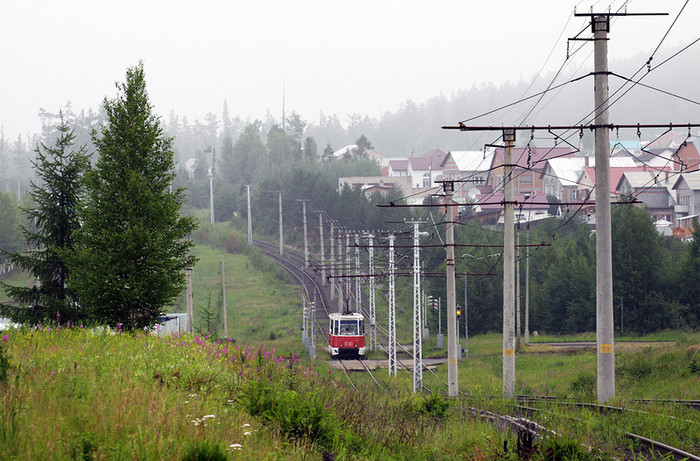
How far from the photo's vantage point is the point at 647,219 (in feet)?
189

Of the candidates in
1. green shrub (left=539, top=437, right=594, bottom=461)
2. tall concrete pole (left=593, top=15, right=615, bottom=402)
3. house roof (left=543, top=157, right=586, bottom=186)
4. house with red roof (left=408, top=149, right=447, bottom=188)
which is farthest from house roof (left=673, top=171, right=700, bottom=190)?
green shrub (left=539, top=437, right=594, bottom=461)

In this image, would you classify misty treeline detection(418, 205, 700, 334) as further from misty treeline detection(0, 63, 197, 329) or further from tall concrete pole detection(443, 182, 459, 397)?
misty treeline detection(0, 63, 197, 329)

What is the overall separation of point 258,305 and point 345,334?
23907 millimetres

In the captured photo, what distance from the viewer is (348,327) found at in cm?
4850

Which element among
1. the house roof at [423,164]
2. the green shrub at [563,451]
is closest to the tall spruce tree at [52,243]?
the green shrub at [563,451]

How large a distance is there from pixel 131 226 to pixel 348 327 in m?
26.8

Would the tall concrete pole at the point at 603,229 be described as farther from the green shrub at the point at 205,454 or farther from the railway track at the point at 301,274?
the railway track at the point at 301,274

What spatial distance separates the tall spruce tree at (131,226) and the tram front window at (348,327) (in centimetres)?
2464

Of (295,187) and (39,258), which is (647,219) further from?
(295,187)

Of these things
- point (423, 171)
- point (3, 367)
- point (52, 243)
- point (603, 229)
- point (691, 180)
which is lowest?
point (3, 367)

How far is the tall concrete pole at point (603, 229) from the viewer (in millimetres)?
14688

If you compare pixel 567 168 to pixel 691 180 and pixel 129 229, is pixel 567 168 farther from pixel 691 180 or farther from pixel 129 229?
pixel 129 229

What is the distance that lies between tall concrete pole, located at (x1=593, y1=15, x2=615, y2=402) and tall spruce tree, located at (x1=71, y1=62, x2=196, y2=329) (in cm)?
1379

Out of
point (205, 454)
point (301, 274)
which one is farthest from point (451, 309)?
point (301, 274)
